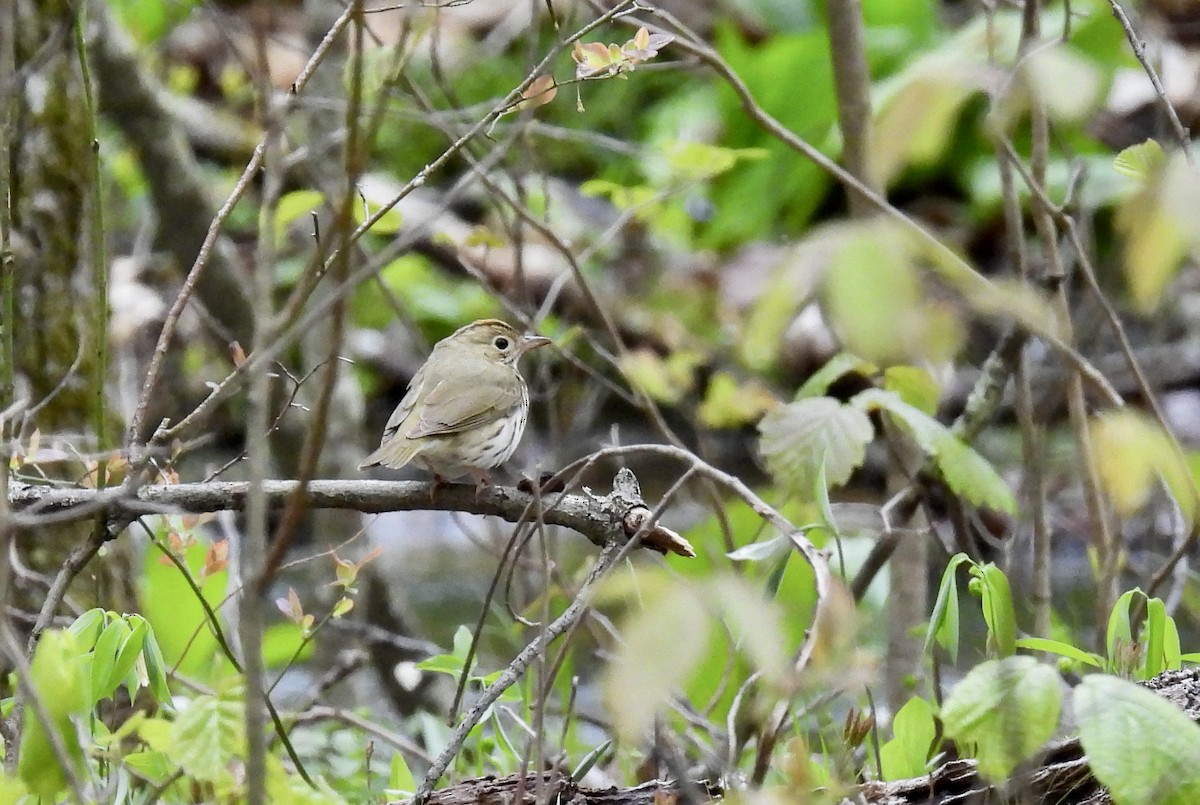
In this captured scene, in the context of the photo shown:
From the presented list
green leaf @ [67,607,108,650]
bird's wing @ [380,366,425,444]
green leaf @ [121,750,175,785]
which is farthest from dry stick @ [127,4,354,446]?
bird's wing @ [380,366,425,444]

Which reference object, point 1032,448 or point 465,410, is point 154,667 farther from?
point 1032,448

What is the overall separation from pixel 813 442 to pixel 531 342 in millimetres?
1072

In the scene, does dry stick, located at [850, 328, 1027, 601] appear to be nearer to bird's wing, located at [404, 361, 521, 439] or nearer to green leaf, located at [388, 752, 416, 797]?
bird's wing, located at [404, 361, 521, 439]

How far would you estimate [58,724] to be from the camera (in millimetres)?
1455

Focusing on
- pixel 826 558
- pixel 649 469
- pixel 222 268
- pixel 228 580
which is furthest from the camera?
pixel 649 469

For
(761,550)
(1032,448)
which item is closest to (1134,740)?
(761,550)

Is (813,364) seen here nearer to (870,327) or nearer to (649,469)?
(649,469)

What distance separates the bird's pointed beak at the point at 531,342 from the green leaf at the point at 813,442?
86cm

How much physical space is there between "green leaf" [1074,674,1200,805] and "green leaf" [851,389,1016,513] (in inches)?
43.2

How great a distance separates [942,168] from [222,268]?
6.03 metres

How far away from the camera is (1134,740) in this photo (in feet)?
4.19

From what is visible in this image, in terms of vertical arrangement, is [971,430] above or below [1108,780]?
above

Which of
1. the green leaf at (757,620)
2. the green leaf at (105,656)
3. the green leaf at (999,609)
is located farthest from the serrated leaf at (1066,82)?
the green leaf at (105,656)

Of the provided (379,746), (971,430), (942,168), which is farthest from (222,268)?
(942,168)
